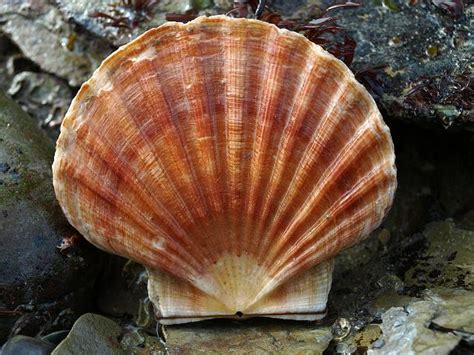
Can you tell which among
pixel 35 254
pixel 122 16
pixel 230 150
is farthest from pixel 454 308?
pixel 122 16

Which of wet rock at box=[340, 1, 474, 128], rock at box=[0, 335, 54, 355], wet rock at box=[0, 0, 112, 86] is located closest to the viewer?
rock at box=[0, 335, 54, 355]

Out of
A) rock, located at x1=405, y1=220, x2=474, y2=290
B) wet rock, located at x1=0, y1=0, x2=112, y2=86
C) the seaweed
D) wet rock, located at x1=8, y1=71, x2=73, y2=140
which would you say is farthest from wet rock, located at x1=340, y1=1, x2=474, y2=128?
wet rock, located at x1=8, y1=71, x2=73, y2=140

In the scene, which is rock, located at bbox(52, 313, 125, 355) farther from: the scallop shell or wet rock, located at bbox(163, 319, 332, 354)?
the scallop shell

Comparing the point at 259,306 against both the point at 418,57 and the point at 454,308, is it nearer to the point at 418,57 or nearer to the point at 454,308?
the point at 454,308

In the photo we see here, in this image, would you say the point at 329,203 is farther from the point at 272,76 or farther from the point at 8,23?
the point at 8,23

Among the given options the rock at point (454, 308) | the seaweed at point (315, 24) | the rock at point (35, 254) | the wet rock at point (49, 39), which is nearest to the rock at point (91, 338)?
the rock at point (35, 254)

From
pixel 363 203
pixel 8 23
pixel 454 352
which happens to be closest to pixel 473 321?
pixel 454 352
